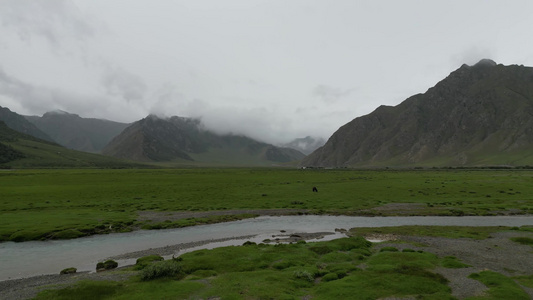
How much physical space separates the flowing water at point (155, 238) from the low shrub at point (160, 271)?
8.06 meters

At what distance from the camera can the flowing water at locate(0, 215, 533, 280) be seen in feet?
99.6

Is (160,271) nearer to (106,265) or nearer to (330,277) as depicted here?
(106,265)

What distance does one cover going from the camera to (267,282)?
74.1 ft

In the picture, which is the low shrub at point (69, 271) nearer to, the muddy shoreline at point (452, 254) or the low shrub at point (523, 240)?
the muddy shoreline at point (452, 254)

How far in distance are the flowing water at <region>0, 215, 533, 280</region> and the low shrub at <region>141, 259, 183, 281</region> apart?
8062 mm

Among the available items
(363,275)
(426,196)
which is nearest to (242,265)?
(363,275)

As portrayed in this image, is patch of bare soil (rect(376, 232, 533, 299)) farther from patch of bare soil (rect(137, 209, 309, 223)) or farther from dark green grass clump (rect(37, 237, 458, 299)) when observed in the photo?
patch of bare soil (rect(137, 209, 309, 223))

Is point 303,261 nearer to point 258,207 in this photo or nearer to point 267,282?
point 267,282

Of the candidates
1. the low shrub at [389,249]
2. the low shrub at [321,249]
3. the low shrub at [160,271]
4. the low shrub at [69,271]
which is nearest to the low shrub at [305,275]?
the low shrub at [321,249]

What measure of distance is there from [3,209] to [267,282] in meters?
64.1

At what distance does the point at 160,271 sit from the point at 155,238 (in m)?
18.3

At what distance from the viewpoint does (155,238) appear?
135 ft

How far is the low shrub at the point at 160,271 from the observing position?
2364 cm

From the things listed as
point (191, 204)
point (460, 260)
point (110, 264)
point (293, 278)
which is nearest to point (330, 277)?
point (293, 278)
